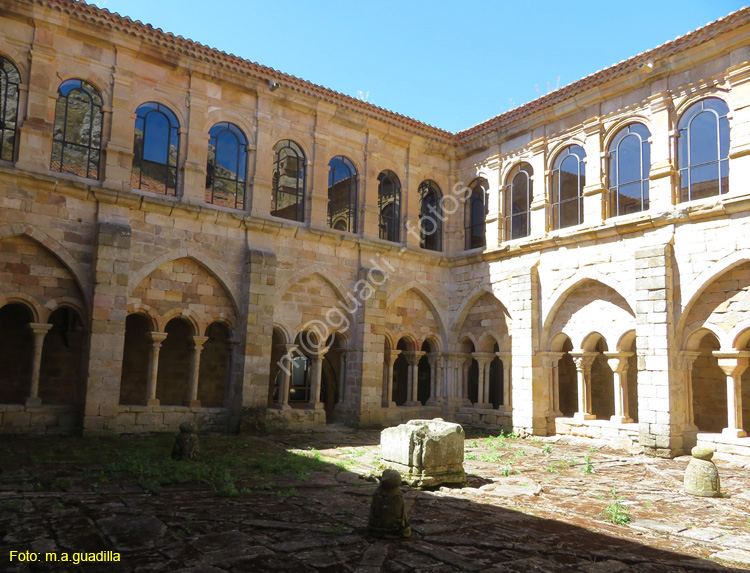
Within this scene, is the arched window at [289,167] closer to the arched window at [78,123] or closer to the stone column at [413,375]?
the arched window at [78,123]

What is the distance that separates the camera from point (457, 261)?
15.9 meters

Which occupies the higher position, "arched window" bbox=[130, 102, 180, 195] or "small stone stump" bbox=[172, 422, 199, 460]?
"arched window" bbox=[130, 102, 180, 195]

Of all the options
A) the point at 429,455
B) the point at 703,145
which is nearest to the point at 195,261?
the point at 429,455

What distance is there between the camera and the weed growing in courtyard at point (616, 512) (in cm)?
619

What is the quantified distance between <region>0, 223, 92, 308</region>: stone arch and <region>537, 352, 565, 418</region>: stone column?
9936 millimetres

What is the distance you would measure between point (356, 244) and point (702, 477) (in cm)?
915

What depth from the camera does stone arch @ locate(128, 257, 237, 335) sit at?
11953 millimetres

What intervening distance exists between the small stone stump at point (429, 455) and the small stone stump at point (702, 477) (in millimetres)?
3049

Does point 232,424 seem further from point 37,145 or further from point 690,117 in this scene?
point 690,117

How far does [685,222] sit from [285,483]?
8.87 m

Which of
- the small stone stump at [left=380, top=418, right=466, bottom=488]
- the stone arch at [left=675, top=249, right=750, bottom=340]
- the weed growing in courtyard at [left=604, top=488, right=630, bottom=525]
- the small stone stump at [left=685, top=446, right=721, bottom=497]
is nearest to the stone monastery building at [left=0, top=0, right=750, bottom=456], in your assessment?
the stone arch at [left=675, top=249, right=750, bottom=340]

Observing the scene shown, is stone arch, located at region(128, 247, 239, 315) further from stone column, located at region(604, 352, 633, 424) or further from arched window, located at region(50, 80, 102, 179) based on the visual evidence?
stone column, located at region(604, 352, 633, 424)

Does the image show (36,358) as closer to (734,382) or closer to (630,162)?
(630,162)

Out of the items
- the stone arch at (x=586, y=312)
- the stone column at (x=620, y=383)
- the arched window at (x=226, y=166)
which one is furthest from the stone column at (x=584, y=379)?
the arched window at (x=226, y=166)
